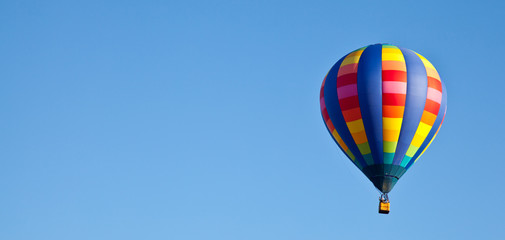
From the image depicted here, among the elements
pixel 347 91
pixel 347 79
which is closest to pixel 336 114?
pixel 347 91

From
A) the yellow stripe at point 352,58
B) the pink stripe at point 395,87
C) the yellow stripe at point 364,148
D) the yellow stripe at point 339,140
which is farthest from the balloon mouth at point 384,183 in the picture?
the yellow stripe at point 352,58

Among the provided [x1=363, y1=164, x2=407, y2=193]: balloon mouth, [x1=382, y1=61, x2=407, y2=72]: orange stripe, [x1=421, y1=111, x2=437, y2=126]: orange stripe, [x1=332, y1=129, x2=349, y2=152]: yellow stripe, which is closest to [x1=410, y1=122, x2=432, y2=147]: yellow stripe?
[x1=421, y1=111, x2=437, y2=126]: orange stripe

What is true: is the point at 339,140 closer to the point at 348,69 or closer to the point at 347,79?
the point at 347,79

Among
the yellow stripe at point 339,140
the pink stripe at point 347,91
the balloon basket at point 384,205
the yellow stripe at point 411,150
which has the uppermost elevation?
the pink stripe at point 347,91

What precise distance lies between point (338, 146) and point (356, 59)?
14.1 feet

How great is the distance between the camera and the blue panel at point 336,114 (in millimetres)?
52188

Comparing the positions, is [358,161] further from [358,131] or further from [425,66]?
[425,66]

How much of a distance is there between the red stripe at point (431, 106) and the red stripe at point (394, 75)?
1.57 m

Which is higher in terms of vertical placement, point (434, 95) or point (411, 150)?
point (434, 95)

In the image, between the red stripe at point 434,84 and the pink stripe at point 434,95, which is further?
the red stripe at point 434,84

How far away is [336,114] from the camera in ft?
172

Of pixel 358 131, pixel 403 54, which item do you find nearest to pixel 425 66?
pixel 403 54

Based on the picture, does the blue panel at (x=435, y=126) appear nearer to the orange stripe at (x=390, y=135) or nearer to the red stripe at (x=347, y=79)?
the orange stripe at (x=390, y=135)

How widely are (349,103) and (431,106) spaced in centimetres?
379
